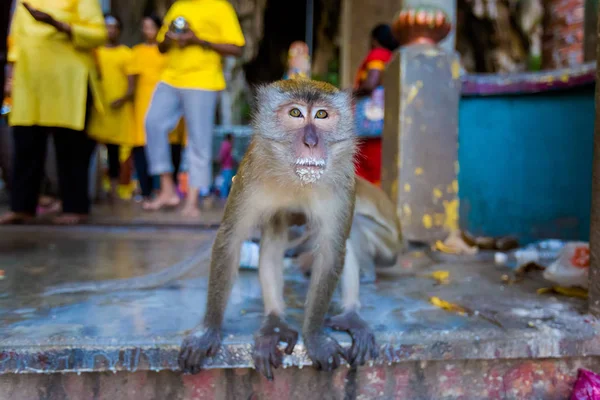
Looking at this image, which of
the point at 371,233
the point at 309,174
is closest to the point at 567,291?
the point at 371,233

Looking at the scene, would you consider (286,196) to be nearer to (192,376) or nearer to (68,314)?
(192,376)

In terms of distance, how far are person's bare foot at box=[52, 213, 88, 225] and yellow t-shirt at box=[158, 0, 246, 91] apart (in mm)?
1096

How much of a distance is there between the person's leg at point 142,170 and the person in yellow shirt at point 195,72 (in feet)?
3.43

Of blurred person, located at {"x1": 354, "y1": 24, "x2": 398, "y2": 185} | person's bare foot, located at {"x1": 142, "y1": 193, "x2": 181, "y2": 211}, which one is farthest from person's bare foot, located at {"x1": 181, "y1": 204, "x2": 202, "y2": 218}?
blurred person, located at {"x1": 354, "y1": 24, "x2": 398, "y2": 185}

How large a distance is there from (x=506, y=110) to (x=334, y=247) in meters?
2.15

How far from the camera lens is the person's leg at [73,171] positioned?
3408mm

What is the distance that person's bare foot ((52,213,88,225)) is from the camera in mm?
3511

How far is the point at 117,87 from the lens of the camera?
180 inches

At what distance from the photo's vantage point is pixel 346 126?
56.7 inches

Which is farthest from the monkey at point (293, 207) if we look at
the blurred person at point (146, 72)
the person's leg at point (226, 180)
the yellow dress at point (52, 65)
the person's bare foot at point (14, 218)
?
the person's leg at point (226, 180)

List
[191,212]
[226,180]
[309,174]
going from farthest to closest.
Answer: [226,180], [191,212], [309,174]

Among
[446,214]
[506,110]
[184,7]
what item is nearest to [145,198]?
[184,7]

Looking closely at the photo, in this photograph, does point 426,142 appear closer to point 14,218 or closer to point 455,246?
point 455,246

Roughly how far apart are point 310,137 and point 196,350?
62 centimetres
